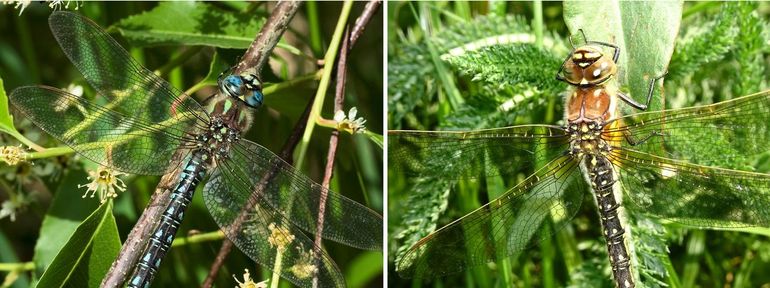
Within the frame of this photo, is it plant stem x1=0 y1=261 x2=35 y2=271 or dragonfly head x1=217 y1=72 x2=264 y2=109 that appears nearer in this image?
dragonfly head x1=217 y1=72 x2=264 y2=109

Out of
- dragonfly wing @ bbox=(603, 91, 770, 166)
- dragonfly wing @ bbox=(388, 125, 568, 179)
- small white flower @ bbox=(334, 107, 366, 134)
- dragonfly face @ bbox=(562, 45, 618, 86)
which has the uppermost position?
dragonfly face @ bbox=(562, 45, 618, 86)

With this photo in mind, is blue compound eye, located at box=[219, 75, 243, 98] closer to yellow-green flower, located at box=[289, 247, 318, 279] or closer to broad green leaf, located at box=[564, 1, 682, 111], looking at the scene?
yellow-green flower, located at box=[289, 247, 318, 279]

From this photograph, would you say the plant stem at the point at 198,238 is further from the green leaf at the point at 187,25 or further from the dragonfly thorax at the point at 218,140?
the green leaf at the point at 187,25

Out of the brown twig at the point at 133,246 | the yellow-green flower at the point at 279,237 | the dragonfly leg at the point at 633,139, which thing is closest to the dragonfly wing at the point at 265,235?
the yellow-green flower at the point at 279,237

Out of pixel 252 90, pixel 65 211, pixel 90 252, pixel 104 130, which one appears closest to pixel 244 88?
pixel 252 90

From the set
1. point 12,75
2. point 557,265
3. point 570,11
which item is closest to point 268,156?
point 570,11

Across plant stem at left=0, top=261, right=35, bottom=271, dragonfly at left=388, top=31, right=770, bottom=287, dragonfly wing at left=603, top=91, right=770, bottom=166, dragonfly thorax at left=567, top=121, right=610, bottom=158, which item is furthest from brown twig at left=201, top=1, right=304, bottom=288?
dragonfly wing at left=603, top=91, right=770, bottom=166
